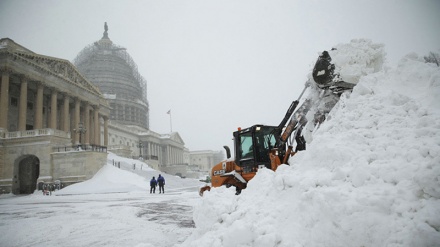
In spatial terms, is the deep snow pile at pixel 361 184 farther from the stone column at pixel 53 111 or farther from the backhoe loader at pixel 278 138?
the stone column at pixel 53 111

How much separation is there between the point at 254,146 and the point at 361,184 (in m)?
4.75

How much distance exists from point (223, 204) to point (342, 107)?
3160 millimetres

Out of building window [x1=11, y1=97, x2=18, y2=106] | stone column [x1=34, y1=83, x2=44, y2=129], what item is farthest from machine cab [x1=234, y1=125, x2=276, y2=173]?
building window [x1=11, y1=97, x2=18, y2=106]

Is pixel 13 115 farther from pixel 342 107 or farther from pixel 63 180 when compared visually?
pixel 342 107

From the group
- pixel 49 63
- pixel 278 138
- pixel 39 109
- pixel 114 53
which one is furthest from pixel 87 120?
pixel 114 53

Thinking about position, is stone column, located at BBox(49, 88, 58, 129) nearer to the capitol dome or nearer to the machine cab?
the machine cab

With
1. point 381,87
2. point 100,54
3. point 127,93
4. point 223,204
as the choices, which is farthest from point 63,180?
point 100,54

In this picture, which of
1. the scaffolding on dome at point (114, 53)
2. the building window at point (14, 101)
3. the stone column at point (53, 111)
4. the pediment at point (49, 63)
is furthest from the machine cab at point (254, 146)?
the scaffolding on dome at point (114, 53)

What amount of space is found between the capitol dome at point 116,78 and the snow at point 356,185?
80.7 m

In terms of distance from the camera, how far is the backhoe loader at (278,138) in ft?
21.2

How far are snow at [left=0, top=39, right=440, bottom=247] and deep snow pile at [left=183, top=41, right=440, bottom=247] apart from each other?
0.5 inches

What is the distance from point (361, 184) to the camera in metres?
3.50

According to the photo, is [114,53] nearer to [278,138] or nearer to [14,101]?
[14,101]

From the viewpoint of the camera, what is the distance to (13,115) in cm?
3459
